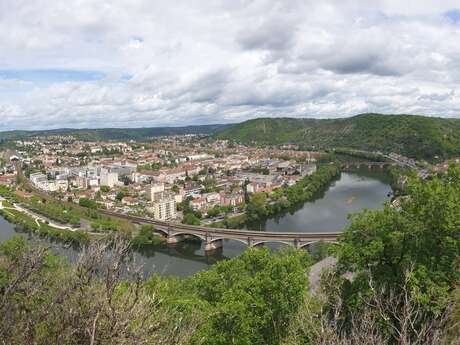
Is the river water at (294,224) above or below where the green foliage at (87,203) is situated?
below

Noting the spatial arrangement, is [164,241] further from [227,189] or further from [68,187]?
[68,187]

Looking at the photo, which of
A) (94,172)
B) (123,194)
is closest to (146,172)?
(94,172)

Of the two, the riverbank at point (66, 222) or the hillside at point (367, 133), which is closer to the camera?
the riverbank at point (66, 222)

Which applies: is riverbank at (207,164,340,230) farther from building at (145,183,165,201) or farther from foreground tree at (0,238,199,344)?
foreground tree at (0,238,199,344)

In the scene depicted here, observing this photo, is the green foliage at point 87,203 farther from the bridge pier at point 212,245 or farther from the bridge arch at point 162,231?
the bridge pier at point 212,245

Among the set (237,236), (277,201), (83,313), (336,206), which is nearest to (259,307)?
(83,313)

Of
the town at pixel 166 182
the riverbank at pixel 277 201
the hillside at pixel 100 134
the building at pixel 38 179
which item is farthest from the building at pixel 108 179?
the hillside at pixel 100 134

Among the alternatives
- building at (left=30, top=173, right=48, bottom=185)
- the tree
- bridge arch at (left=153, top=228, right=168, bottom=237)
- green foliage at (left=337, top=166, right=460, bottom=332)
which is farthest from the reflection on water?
building at (left=30, top=173, right=48, bottom=185)
